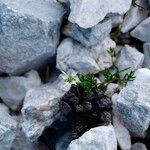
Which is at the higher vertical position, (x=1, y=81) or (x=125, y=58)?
(x=125, y=58)

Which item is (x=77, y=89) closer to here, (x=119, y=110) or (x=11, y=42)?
(x=119, y=110)

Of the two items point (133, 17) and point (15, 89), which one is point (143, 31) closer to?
point (133, 17)

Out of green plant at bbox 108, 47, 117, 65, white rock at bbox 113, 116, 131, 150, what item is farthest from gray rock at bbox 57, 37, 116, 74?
white rock at bbox 113, 116, 131, 150

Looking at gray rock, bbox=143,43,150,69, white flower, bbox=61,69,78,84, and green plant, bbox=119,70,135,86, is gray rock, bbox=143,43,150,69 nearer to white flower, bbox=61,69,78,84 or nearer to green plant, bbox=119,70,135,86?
green plant, bbox=119,70,135,86

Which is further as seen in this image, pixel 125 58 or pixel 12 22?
pixel 125 58

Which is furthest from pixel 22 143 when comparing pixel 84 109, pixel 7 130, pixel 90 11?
pixel 90 11

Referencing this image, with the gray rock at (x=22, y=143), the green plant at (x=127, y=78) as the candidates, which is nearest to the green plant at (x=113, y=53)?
the green plant at (x=127, y=78)

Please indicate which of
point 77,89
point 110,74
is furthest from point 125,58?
point 77,89
